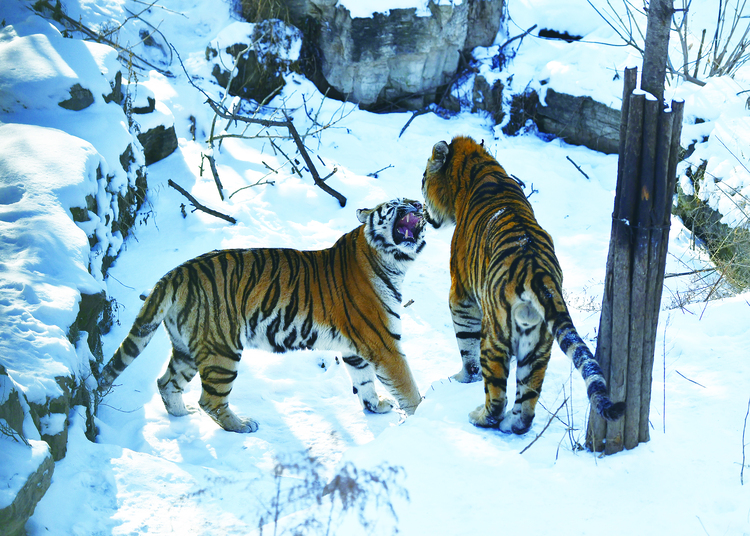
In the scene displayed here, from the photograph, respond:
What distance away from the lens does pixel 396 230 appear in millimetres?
4281

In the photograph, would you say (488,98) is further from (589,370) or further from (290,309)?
(589,370)

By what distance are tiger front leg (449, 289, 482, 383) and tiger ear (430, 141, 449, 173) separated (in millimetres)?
1145

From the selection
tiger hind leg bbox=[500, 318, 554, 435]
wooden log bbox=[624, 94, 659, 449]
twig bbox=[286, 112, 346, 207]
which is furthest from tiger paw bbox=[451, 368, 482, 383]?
twig bbox=[286, 112, 346, 207]

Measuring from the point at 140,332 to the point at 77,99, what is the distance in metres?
3.20

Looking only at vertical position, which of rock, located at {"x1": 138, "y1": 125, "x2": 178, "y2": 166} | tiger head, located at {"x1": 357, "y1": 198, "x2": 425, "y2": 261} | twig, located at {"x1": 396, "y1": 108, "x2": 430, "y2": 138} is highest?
twig, located at {"x1": 396, "y1": 108, "x2": 430, "y2": 138}

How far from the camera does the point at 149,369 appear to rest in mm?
4668

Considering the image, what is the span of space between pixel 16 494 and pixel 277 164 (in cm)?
601

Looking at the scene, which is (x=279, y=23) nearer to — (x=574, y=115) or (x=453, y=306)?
(x=574, y=115)

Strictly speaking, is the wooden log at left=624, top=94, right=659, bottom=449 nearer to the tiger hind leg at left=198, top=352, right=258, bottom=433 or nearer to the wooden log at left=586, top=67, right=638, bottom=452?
the wooden log at left=586, top=67, right=638, bottom=452

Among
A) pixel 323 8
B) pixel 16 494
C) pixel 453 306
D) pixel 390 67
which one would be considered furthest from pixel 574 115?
pixel 16 494

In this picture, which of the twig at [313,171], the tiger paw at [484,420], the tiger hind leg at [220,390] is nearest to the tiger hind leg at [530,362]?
the tiger paw at [484,420]

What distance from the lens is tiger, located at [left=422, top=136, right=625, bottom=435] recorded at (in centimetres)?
277

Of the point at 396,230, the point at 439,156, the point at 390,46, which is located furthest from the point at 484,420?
the point at 390,46

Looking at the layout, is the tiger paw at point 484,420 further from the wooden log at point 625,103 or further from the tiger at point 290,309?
the wooden log at point 625,103
